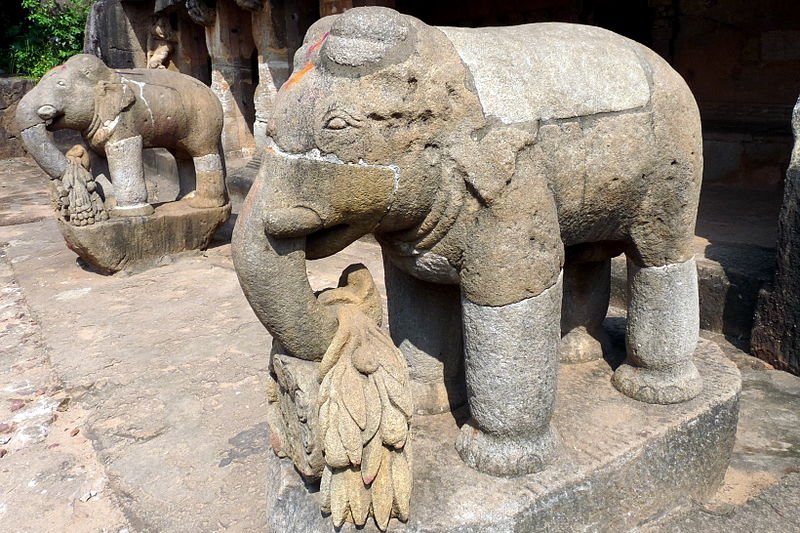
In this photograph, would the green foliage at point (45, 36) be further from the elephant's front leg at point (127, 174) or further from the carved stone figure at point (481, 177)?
the carved stone figure at point (481, 177)

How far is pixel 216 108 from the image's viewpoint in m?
5.98

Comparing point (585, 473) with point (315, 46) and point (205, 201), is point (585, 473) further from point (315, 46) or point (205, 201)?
point (205, 201)

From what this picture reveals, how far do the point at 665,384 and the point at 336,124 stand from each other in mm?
1401

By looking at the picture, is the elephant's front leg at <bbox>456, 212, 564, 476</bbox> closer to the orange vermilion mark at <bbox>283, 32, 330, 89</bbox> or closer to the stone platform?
the stone platform

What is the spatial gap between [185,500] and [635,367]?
1.66 metres

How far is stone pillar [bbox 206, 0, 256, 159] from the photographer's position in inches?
348

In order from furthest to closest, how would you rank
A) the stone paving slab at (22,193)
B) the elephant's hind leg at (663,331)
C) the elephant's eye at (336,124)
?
the stone paving slab at (22,193), the elephant's hind leg at (663,331), the elephant's eye at (336,124)

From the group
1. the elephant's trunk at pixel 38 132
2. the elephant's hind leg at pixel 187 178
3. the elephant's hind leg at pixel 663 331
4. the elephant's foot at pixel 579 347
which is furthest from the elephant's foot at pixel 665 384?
the elephant's hind leg at pixel 187 178

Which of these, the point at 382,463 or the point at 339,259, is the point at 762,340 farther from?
the point at 339,259

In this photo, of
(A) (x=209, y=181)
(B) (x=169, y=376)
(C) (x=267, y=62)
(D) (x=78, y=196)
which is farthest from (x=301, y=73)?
(C) (x=267, y=62)

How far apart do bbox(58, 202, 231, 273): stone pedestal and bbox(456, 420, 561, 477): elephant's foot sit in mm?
4135

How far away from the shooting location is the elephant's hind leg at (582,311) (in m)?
2.52

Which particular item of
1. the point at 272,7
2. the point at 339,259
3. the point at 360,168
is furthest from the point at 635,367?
the point at 272,7

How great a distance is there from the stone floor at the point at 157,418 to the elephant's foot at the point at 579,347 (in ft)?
2.00
